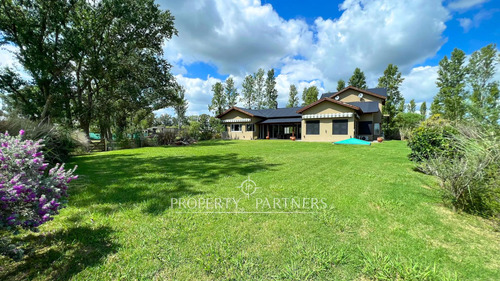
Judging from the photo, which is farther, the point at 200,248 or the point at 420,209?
the point at 420,209

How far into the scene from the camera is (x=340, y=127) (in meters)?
21.8

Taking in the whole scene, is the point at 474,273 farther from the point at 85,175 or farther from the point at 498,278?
the point at 85,175

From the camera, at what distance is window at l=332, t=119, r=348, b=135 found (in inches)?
848

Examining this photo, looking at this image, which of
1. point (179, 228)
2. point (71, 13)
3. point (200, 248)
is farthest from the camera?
point (71, 13)

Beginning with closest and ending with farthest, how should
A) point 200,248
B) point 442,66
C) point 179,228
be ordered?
point 200,248
point 179,228
point 442,66

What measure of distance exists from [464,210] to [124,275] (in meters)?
5.72

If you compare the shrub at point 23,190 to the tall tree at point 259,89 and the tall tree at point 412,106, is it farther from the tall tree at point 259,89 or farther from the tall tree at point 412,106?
the tall tree at point 412,106

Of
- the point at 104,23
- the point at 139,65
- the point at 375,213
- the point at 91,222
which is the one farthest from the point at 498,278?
the point at 104,23

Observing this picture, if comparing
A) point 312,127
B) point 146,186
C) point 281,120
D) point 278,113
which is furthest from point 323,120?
point 146,186

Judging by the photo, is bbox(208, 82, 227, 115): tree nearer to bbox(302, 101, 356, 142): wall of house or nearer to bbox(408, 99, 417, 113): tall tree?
bbox(302, 101, 356, 142): wall of house

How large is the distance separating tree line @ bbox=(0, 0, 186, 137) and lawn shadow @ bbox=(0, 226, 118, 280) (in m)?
14.8

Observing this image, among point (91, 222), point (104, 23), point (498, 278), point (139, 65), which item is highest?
point (104, 23)

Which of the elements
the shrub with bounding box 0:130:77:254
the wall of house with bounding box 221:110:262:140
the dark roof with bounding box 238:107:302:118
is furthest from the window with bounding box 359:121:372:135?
the shrub with bounding box 0:130:77:254

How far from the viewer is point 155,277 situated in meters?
2.01
